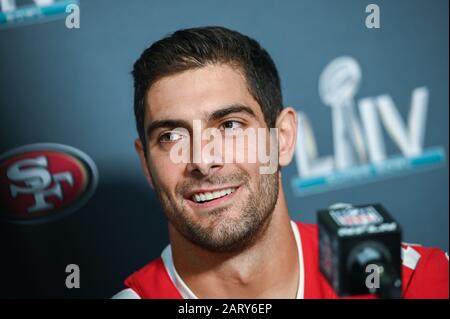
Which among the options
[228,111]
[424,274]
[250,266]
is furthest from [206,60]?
[424,274]

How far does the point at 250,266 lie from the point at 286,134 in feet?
0.84

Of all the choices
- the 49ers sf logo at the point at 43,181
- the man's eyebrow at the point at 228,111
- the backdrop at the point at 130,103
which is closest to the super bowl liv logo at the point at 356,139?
the backdrop at the point at 130,103

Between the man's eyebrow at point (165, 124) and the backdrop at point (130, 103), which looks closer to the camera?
the man's eyebrow at point (165, 124)

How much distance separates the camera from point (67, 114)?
3.92 ft

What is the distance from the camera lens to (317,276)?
3.60 ft

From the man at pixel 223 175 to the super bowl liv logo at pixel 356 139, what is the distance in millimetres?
158

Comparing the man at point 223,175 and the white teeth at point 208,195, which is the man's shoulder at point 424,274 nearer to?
the man at point 223,175

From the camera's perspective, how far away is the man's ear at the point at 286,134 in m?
1.08

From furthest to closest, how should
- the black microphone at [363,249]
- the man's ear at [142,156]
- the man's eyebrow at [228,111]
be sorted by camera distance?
the man's ear at [142,156] → the man's eyebrow at [228,111] → the black microphone at [363,249]

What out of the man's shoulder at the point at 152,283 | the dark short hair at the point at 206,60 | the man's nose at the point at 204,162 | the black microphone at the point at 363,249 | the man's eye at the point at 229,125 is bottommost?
the man's shoulder at the point at 152,283

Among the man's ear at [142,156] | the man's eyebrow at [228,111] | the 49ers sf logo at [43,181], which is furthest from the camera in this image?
the 49ers sf logo at [43,181]

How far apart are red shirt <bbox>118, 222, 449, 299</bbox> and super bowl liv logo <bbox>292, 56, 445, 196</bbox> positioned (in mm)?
137

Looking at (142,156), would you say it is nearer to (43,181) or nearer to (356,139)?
A: (43,181)

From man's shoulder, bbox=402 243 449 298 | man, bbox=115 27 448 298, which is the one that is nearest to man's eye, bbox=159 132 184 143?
man, bbox=115 27 448 298
